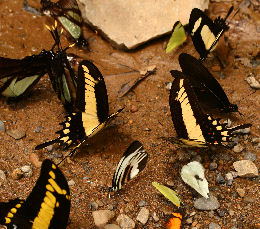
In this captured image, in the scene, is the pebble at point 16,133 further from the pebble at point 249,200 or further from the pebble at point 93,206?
the pebble at point 249,200

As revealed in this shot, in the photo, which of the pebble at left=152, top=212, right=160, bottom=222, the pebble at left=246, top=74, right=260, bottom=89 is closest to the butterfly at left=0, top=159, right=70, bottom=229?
the pebble at left=152, top=212, right=160, bottom=222

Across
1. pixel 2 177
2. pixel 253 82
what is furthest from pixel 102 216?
pixel 253 82

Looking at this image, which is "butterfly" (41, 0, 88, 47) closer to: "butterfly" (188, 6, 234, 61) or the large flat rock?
the large flat rock

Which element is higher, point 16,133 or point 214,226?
point 16,133

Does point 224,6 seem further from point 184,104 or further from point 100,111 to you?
point 100,111

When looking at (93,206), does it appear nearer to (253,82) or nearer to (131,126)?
(131,126)

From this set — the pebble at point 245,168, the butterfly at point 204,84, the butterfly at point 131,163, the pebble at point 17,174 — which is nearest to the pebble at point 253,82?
the butterfly at point 204,84
